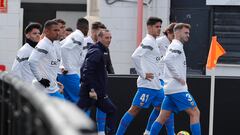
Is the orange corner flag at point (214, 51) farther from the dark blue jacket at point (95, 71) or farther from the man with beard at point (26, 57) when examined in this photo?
the man with beard at point (26, 57)

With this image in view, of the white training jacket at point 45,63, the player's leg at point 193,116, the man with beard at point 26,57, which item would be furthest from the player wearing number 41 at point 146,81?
the man with beard at point 26,57

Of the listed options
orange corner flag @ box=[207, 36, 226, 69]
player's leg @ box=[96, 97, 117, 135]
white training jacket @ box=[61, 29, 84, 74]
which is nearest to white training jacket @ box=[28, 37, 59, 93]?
player's leg @ box=[96, 97, 117, 135]

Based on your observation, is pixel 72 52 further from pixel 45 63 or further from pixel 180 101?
pixel 180 101

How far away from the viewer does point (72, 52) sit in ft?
39.3

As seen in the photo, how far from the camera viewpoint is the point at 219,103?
11.8 m

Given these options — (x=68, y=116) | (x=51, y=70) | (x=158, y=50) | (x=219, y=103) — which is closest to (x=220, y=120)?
(x=219, y=103)

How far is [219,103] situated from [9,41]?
409 inches

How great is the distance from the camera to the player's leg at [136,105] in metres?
11.0

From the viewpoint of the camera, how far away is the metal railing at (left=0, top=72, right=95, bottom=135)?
7.64ft

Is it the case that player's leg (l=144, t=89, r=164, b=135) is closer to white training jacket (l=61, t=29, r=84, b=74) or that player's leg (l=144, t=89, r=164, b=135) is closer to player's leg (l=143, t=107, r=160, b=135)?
player's leg (l=143, t=107, r=160, b=135)

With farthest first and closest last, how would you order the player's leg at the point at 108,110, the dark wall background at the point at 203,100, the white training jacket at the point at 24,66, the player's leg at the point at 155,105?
the dark wall background at the point at 203,100, the player's leg at the point at 155,105, the player's leg at the point at 108,110, the white training jacket at the point at 24,66

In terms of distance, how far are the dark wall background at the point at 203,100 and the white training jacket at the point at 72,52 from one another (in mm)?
642

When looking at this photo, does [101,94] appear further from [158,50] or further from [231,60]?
[231,60]

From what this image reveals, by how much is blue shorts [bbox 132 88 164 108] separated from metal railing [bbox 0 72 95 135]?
623 cm
